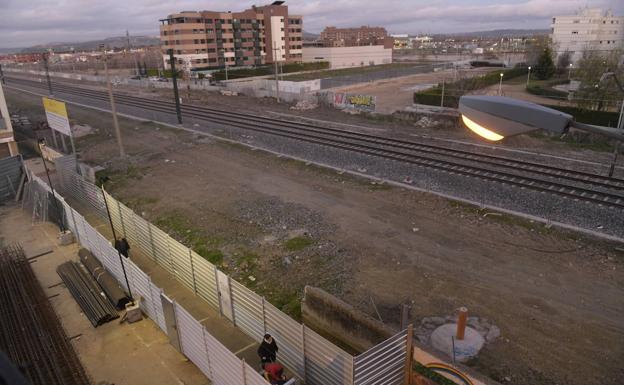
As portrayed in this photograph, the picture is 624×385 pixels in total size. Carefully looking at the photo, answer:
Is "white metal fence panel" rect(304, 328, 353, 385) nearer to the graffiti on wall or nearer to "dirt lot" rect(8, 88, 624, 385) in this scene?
"dirt lot" rect(8, 88, 624, 385)

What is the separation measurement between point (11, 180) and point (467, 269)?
20.9 m

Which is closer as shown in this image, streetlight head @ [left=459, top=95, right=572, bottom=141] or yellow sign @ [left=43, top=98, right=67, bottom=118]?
streetlight head @ [left=459, top=95, right=572, bottom=141]

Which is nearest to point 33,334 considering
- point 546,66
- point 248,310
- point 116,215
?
point 248,310

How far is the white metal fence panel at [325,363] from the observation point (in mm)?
7105

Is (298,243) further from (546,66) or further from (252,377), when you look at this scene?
(546,66)

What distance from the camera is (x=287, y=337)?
8461mm

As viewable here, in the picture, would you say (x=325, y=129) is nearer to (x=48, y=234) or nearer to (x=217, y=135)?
(x=217, y=135)

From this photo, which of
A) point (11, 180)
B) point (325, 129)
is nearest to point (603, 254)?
point (325, 129)

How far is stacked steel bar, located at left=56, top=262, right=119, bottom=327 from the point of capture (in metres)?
10.7

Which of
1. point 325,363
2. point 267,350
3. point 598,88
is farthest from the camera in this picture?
point 598,88

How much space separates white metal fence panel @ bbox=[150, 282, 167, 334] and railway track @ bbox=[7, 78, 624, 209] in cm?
1562

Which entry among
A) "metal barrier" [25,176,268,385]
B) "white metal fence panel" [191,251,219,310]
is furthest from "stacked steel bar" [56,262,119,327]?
"white metal fence panel" [191,251,219,310]

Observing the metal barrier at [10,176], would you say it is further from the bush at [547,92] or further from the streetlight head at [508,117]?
the bush at [547,92]

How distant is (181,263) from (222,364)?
4.64m
